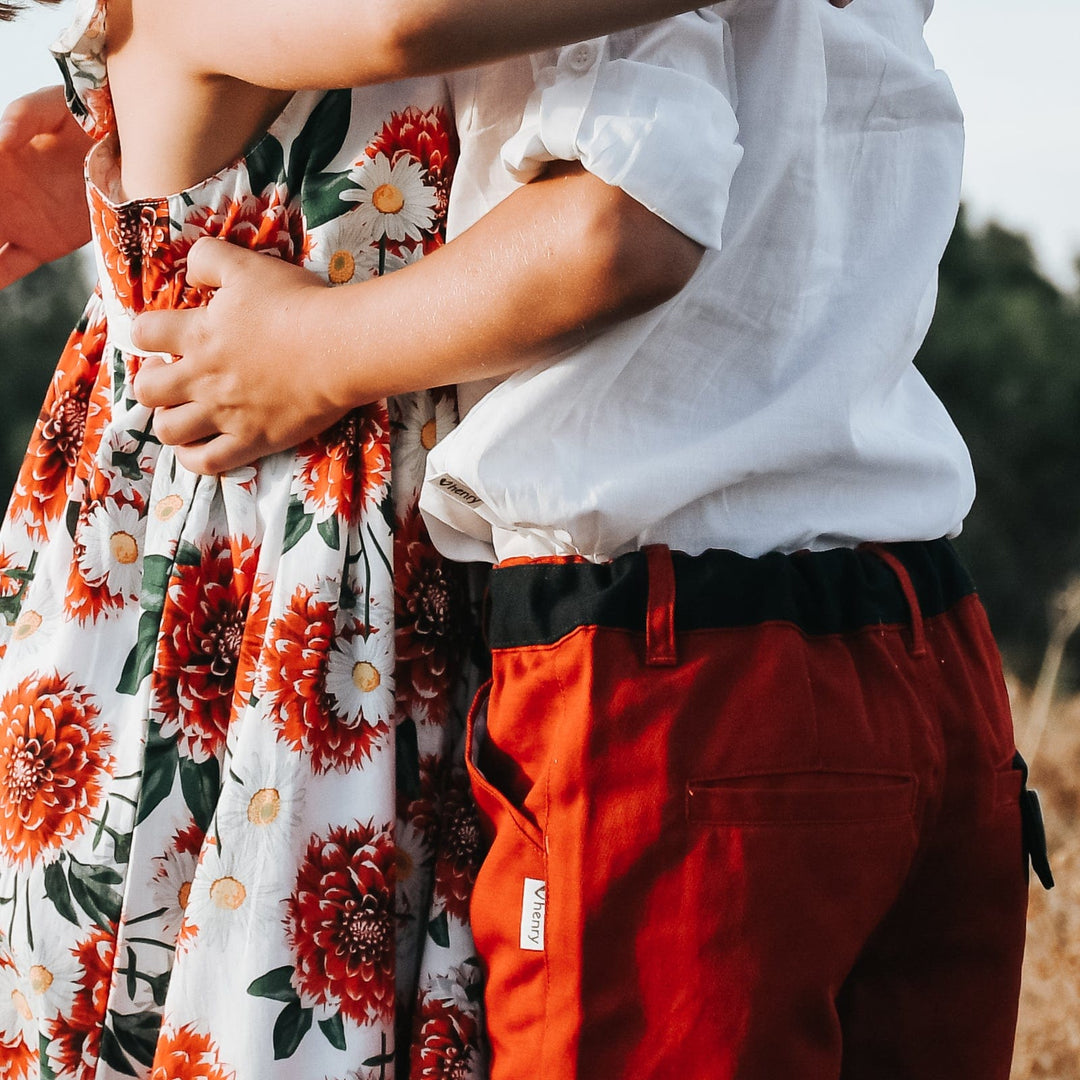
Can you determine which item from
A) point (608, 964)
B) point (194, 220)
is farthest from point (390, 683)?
point (194, 220)

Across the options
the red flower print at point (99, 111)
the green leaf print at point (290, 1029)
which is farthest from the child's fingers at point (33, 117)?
the green leaf print at point (290, 1029)

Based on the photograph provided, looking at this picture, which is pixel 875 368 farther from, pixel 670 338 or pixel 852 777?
pixel 852 777

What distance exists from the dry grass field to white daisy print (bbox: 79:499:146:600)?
1.65 meters

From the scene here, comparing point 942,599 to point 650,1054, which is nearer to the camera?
point 650,1054

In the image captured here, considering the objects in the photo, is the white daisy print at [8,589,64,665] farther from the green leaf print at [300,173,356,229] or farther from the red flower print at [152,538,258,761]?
the green leaf print at [300,173,356,229]

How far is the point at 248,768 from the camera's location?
2.16ft

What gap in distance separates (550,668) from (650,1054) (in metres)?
0.21

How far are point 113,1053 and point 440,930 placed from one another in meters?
0.21

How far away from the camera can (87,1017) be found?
0.69 m

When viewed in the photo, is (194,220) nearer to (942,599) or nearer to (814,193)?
(814,193)

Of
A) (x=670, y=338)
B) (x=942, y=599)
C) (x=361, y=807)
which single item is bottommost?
(x=361, y=807)

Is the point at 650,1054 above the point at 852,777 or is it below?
below

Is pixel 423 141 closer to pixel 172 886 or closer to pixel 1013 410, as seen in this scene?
pixel 172 886

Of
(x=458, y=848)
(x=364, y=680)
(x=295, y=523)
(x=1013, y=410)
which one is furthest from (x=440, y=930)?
(x=1013, y=410)
